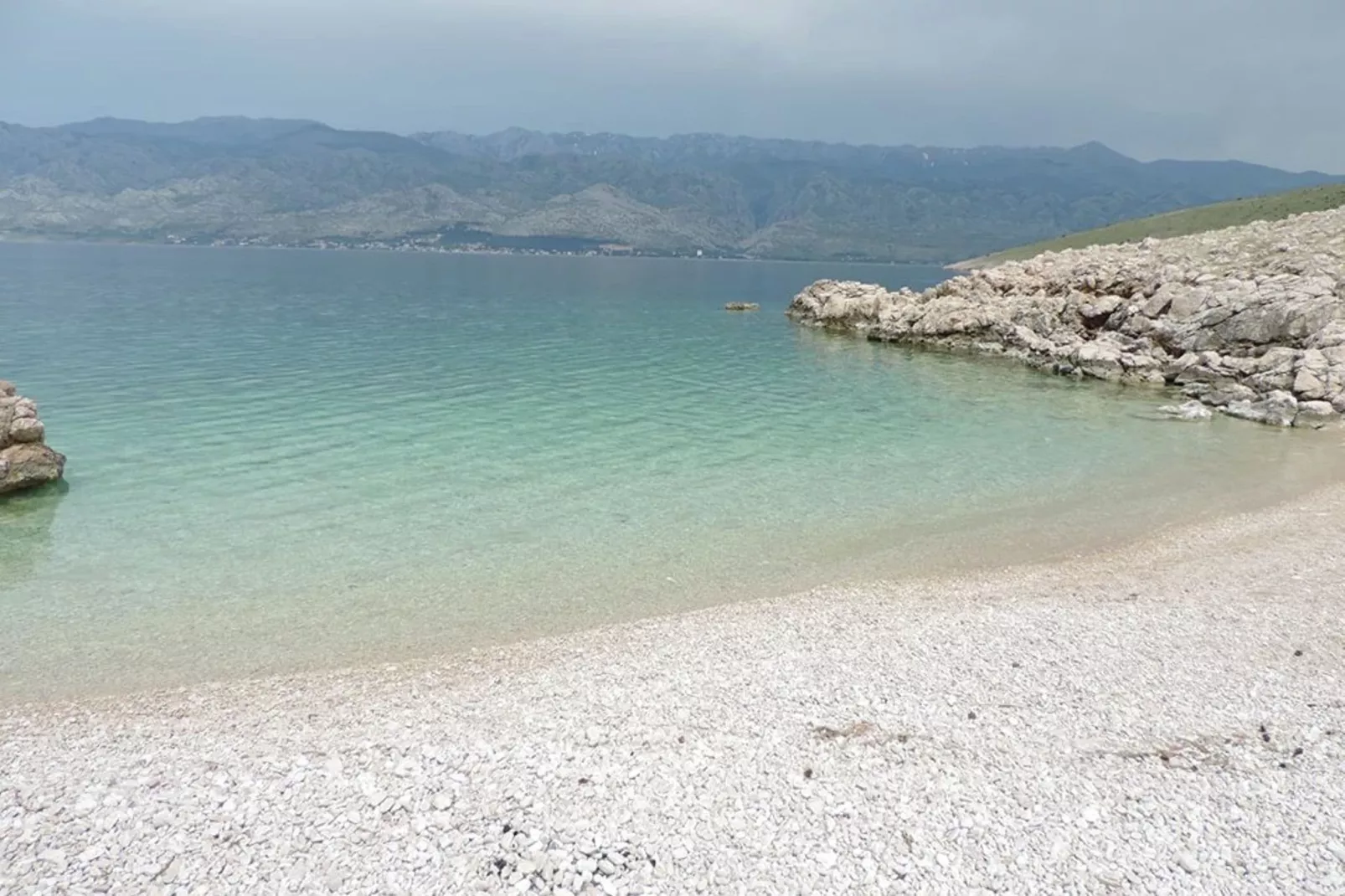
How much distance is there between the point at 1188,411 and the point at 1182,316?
693 inches

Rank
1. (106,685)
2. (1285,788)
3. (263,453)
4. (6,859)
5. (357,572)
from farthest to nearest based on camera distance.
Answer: (263,453) < (357,572) < (106,685) < (1285,788) < (6,859)

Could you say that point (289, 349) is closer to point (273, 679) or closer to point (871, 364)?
point (871, 364)

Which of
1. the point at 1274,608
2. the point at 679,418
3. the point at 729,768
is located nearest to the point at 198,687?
the point at 729,768

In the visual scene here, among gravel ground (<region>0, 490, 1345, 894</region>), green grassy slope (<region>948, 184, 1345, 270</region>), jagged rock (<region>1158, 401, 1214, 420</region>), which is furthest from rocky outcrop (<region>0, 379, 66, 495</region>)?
green grassy slope (<region>948, 184, 1345, 270</region>)

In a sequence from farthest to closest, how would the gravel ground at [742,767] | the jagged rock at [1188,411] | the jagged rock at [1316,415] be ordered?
the jagged rock at [1188,411] < the jagged rock at [1316,415] < the gravel ground at [742,767]

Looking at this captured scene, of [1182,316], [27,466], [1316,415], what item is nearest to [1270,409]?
[1316,415]

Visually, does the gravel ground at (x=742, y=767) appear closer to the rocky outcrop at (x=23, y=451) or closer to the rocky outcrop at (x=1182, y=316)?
the rocky outcrop at (x=23, y=451)

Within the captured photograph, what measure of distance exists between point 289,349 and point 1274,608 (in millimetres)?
54671

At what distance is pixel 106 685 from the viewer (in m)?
13.0

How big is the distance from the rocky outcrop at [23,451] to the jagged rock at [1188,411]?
150 ft

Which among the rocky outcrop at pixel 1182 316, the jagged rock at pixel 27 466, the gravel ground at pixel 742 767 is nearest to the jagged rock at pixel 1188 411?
the rocky outcrop at pixel 1182 316

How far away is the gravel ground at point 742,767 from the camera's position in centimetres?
849

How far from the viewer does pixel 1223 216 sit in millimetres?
159250

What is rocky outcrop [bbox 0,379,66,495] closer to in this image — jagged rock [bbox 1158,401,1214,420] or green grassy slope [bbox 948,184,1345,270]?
jagged rock [bbox 1158,401,1214,420]
